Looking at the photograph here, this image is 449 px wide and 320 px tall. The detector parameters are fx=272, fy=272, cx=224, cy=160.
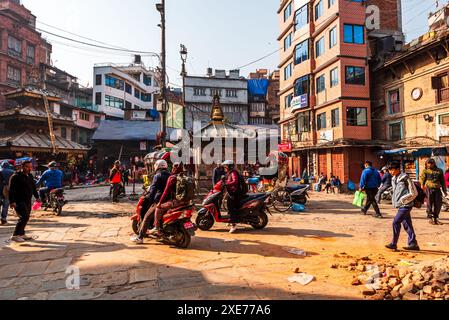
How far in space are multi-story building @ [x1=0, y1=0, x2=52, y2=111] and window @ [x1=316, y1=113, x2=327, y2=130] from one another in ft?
105

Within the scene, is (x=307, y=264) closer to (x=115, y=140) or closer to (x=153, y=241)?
(x=153, y=241)

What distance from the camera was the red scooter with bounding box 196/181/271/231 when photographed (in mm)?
7777

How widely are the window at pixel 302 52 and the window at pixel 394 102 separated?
8.36m

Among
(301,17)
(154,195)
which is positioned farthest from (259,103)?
(154,195)

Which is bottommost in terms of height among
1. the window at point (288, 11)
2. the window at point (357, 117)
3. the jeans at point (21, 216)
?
the jeans at point (21, 216)

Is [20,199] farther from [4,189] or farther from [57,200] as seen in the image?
[57,200]

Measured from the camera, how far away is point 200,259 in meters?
5.31

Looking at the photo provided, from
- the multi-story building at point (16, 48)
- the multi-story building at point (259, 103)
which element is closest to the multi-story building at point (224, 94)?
the multi-story building at point (259, 103)

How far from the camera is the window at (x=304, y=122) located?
2639 centimetres

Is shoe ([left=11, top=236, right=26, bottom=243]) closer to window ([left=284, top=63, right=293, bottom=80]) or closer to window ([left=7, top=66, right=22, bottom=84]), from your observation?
window ([left=284, top=63, right=293, bottom=80])

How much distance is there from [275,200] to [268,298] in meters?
8.33

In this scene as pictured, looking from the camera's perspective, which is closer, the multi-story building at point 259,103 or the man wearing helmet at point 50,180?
the man wearing helmet at point 50,180

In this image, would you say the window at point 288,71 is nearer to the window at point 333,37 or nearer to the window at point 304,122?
the window at point 304,122
